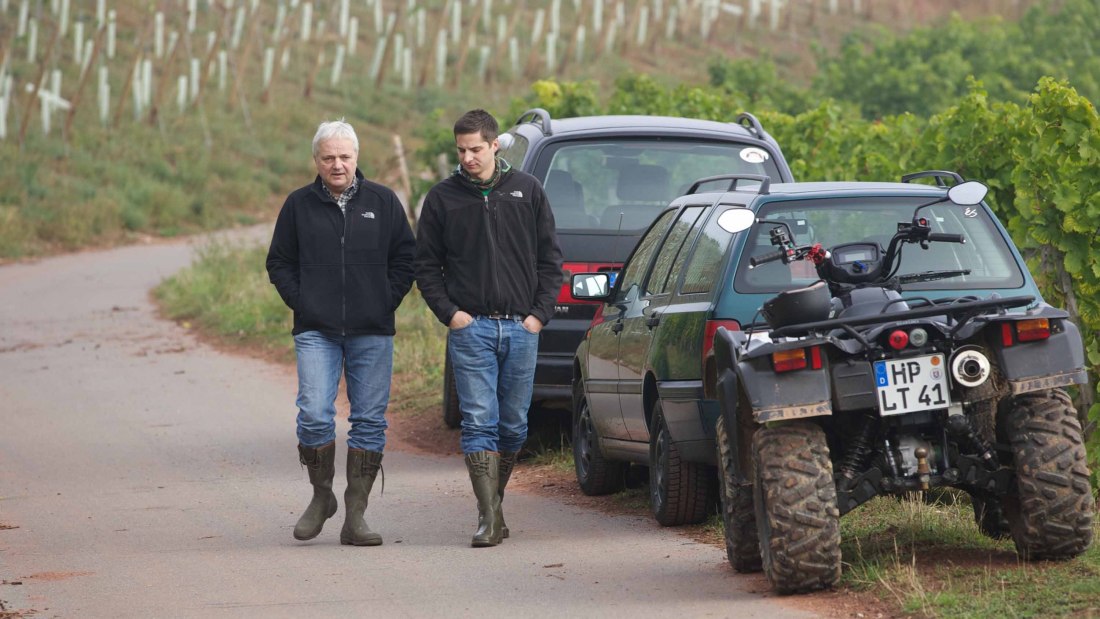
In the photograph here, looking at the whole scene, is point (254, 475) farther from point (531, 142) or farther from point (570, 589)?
point (570, 589)

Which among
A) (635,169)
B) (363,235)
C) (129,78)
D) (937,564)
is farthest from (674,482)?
(129,78)

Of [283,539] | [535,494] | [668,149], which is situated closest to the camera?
[283,539]

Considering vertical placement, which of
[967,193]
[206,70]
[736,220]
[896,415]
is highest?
[206,70]

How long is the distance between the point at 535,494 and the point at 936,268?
3428mm

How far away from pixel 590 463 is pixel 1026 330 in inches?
147

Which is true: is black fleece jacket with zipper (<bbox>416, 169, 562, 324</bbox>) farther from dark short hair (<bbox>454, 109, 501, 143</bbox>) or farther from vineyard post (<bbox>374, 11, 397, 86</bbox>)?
vineyard post (<bbox>374, 11, 397, 86</bbox>)

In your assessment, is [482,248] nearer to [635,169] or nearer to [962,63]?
[635,169]

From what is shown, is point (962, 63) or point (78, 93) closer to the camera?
point (962, 63)

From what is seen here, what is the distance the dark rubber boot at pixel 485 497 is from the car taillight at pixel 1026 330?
106 inches

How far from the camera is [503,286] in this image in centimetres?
811

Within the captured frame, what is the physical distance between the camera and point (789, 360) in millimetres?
6289

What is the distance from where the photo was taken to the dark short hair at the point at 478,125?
808cm

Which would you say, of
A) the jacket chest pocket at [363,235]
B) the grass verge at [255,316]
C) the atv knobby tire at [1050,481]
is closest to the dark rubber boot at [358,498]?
the jacket chest pocket at [363,235]

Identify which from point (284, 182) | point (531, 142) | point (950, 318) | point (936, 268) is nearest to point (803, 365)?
point (950, 318)
